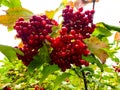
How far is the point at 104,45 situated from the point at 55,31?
16cm

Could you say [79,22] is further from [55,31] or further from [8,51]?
[8,51]

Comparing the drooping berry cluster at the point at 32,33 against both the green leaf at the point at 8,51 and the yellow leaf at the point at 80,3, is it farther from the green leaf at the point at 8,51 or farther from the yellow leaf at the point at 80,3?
the yellow leaf at the point at 80,3

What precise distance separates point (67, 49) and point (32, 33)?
12 cm

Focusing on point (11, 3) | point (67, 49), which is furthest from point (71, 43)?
point (11, 3)

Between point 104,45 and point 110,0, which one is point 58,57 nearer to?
point 104,45

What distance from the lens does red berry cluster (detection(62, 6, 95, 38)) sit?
38.1 inches

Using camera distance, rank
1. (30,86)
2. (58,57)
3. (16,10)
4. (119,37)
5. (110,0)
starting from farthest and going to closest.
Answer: (110,0) → (30,86) → (119,37) → (16,10) → (58,57)

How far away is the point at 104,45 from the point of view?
932 millimetres

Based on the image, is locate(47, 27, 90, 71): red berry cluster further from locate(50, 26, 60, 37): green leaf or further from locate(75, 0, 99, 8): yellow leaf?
locate(75, 0, 99, 8): yellow leaf

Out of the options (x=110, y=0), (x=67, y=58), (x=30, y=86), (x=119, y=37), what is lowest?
(x=30, y=86)

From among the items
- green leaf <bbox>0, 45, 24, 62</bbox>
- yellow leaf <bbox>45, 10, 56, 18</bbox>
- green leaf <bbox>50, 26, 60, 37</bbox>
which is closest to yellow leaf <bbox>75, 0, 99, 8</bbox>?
yellow leaf <bbox>45, 10, 56, 18</bbox>

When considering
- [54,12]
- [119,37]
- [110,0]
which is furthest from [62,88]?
[110,0]

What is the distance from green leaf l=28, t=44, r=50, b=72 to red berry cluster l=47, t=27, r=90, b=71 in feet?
0.06

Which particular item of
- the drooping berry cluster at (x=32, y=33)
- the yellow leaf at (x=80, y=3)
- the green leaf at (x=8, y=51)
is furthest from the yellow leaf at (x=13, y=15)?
the yellow leaf at (x=80, y=3)
